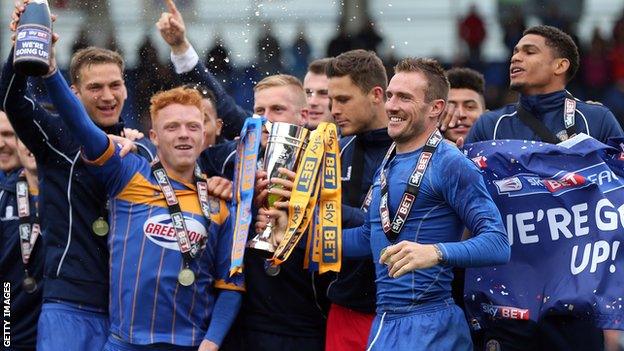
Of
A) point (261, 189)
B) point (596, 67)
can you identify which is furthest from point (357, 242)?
point (596, 67)

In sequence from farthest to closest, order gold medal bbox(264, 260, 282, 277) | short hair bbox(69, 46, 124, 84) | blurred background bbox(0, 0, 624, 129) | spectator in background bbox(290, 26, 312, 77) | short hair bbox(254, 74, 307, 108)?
1. spectator in background bbox(290, 26, 312, 77)
2. blurred background bbox(0, 0, 624, 129)
3. short hair bbox(254, 74, 307, 108)
4. short hair bbox(69, 46, 124, 84)
5. gold medal bbox(264, 260, 282, 277)

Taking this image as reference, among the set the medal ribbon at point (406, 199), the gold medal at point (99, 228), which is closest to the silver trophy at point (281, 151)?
the medal ribbon at point (406, 199)

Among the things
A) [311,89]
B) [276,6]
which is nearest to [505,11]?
[276,6]

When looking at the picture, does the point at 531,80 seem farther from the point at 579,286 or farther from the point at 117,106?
the point at 117,106

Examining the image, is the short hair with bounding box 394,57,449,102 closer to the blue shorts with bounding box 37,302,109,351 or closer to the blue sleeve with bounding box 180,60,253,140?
the blue sleeve with bounding box 180,60,253,140

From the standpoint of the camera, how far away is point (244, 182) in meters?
6.92

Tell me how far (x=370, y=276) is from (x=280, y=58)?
9439mm

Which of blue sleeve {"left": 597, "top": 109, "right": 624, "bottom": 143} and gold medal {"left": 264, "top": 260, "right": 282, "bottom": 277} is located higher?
blue sleeve {"left": 597, "top": 109, "right": 624, "bottom": 143}

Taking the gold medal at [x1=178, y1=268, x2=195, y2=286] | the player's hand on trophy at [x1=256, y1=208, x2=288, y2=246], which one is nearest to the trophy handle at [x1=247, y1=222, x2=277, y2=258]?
the player's hand on trophy at [x1=256, y1=208, x2=288, y2=246]

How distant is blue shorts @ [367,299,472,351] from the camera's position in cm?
622

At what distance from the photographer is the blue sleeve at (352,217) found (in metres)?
6.96

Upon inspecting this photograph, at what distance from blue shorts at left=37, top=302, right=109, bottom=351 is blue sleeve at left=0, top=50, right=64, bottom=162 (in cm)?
87

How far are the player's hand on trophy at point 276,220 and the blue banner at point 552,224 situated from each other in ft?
3.37

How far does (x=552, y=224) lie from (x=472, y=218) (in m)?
0.92
